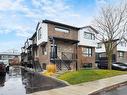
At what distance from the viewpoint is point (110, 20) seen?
27.7 meters

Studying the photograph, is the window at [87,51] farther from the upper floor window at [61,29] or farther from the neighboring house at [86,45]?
the upper floor window at [61,29]

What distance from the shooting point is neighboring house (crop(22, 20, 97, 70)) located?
30.2m

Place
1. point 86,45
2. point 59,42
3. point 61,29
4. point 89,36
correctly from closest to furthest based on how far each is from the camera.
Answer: point 59,42, point 61,29, point 86,45, point 89,36

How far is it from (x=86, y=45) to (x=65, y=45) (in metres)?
5.53

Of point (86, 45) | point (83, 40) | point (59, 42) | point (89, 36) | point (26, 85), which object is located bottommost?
point (26, 85)

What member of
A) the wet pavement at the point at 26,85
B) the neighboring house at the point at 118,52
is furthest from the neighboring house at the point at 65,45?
the wet pavement at the point at 26,85

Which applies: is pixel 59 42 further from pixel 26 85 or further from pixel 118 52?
pixel 118 52

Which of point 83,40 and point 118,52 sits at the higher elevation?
point 83,40

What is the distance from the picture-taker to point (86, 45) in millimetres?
36906

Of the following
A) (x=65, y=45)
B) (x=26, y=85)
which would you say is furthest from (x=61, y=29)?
(x=26, y=85)

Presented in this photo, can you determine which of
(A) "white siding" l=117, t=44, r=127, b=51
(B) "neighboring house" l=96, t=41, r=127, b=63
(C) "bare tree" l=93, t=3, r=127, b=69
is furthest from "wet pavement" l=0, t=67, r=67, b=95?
(A) "white siding" l=117, t=44, r=127, b=51

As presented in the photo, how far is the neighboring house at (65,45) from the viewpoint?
30172mm

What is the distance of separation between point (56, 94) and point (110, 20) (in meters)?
18.9

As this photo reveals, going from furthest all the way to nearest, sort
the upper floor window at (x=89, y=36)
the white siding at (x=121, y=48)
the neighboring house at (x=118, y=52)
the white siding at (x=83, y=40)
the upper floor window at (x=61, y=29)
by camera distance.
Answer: the white siding at (x=121, y=48)
the neighboring house at (x=118, y=52)
the upper floor window at (x=89, y=36)
the white siding at (x=83, y=40)
the upper floor window at (x=61, y=29)
